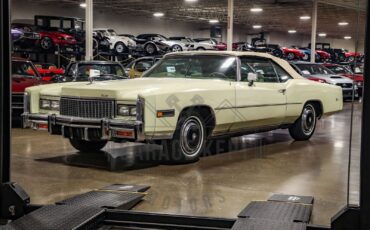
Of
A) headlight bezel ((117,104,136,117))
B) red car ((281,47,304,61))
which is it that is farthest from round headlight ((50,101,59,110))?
red car ((281,47,304,61))

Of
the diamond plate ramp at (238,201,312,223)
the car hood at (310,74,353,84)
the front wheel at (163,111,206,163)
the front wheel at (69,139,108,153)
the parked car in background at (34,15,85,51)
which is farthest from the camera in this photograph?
the car hood at (310,74,353,84)

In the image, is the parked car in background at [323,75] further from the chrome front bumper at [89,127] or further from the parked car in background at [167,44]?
the chrome front bumper at [89,127]

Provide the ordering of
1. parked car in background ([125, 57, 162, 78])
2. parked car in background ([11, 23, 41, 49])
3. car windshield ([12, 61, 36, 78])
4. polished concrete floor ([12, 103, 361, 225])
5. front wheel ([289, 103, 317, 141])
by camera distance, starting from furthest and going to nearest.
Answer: parked car in background ([11, 23, 41, 49]) → parked car in background ([125, 57, 162, 78]) → car windshield ([12, 61, 36, 78]) → front wheel ([289, 103, 317, 141]) → polished concrete floor ([12, 103, 361, 225])

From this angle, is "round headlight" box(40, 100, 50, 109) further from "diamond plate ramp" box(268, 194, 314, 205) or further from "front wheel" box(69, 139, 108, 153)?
"diamond plate ramp" box(268, 194, 314, 205)

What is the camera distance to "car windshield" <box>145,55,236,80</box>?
23.0ft

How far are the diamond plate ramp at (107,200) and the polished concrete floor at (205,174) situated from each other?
15cm

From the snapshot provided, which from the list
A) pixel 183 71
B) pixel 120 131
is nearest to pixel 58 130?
pixel 120 131

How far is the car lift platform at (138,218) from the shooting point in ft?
11.4

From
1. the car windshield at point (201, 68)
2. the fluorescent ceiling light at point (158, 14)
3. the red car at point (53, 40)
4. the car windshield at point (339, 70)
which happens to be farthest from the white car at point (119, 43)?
the car windshield at point (201, 68)

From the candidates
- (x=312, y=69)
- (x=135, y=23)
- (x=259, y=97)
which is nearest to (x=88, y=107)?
(x=259, y=97)

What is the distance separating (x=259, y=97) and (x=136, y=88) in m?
2.10

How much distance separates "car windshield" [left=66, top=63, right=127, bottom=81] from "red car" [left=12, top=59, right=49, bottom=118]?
33.2 inches

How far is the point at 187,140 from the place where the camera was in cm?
630

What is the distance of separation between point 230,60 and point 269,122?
120cm
